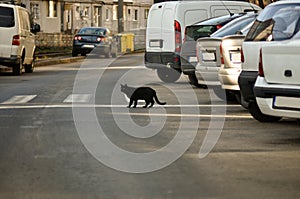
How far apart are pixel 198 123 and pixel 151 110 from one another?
1933 mm

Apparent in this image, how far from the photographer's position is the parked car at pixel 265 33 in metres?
9.55

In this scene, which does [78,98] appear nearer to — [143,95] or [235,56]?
[143,95]

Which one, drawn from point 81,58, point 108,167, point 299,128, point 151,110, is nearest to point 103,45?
point 81,58

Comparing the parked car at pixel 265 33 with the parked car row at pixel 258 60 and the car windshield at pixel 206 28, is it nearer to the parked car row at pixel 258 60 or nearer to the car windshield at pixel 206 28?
the parked car row at pixel 258 60

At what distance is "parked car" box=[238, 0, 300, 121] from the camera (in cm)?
955

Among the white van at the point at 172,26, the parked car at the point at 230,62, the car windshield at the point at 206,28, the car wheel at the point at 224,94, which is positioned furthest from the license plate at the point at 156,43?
the parked car at the point at 230,62

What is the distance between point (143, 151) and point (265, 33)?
90.8 inches

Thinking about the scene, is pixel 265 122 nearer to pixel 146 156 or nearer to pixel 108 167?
pixel 146 156

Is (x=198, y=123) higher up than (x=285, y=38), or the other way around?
(x=285, y=38)

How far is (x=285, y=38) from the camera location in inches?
370

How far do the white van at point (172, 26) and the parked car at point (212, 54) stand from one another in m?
3.92

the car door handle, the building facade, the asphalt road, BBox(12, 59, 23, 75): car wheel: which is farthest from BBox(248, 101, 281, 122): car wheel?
the building facade

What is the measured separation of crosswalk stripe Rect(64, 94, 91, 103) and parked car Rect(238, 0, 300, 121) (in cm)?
485

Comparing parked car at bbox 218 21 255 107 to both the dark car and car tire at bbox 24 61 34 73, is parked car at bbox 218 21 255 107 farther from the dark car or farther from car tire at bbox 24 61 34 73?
the dark car
